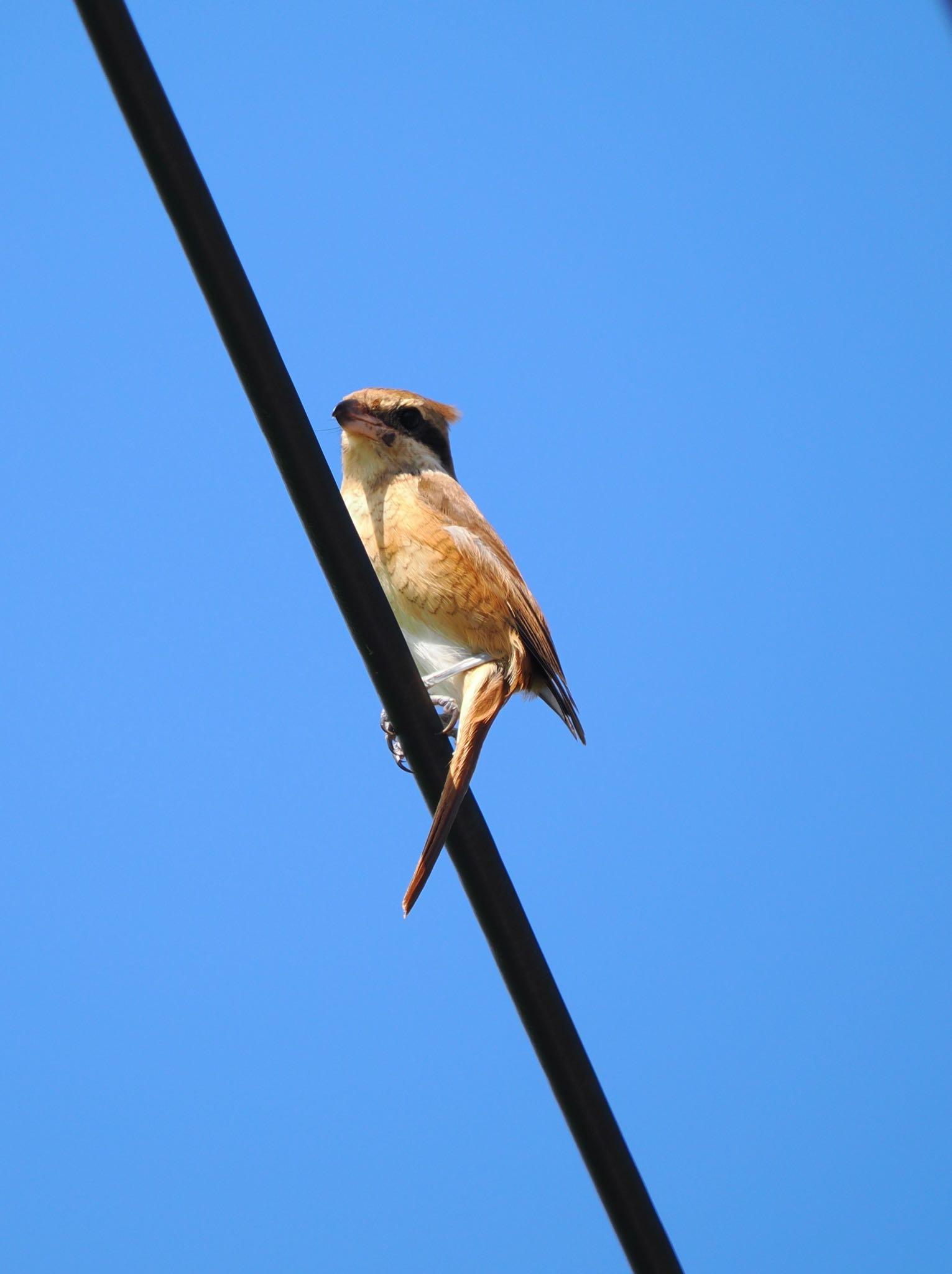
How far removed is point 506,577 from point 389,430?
0.82 m

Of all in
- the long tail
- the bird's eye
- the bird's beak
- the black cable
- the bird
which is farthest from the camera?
the bird's eye

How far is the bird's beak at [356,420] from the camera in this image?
13.8ft

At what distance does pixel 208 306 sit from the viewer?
198cm

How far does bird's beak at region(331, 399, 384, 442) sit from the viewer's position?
13.8 feet

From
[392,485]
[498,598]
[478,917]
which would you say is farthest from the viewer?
[392,485]

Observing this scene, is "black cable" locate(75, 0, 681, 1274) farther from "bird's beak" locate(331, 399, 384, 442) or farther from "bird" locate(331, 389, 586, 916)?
"bird's beak" locate(331, 399, 384, 442)

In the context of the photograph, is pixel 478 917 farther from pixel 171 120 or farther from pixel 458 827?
pixel 171 120

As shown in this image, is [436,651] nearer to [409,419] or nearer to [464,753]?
[464,753]

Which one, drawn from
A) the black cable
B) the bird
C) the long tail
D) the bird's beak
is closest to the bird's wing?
the bird

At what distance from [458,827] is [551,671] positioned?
4.83ft

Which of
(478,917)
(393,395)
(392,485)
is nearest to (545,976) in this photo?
(478,917)

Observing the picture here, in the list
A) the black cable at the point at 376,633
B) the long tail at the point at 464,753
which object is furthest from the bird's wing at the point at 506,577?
the black cable at the point at 376,633

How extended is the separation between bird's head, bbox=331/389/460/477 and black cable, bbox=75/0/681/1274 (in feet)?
6.69

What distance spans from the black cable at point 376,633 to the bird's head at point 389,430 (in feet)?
6.69
